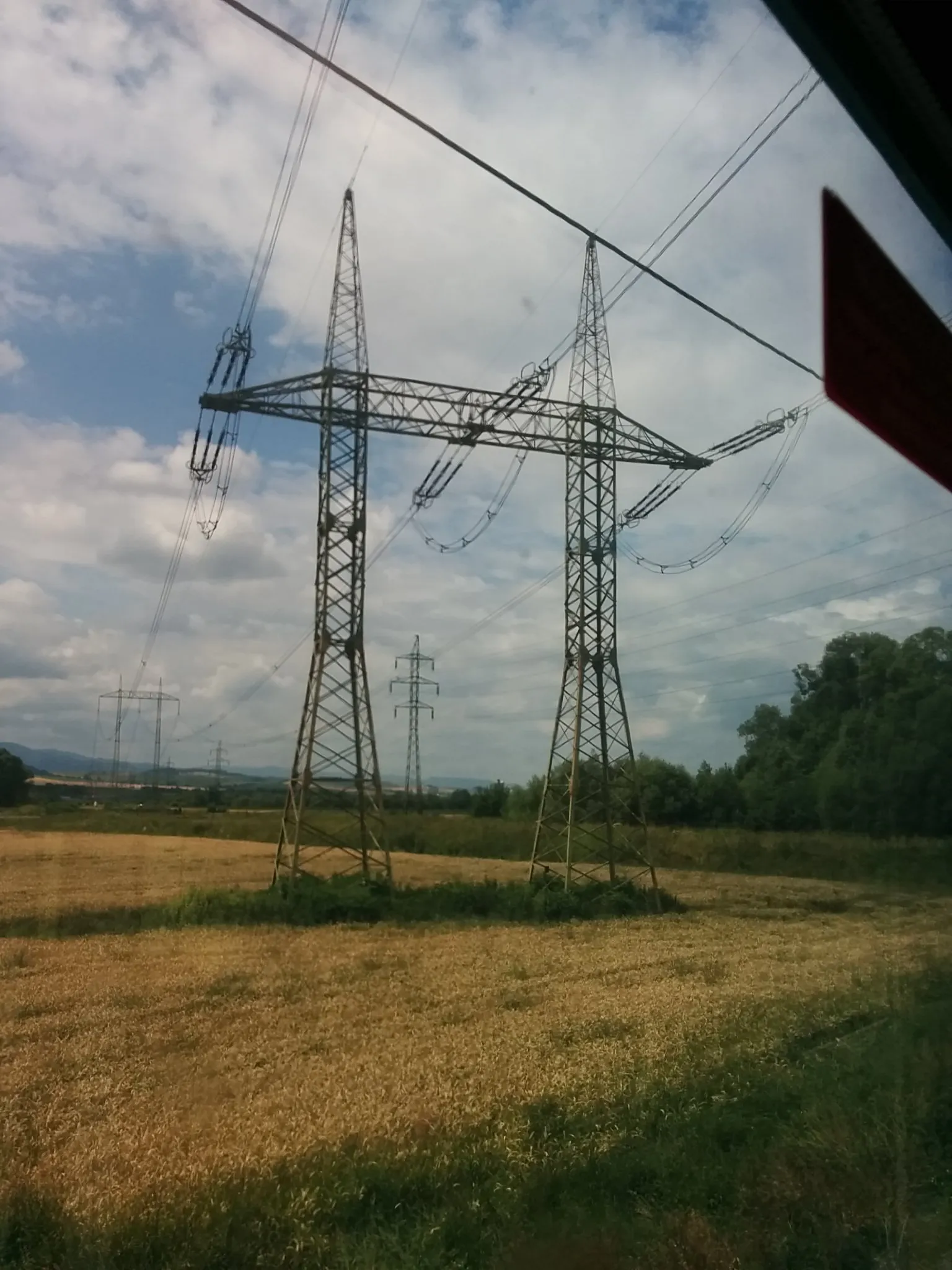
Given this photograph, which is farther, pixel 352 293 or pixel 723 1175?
pixel 352 293

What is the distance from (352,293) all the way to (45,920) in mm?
12777

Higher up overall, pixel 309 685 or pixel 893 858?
pixel 309 685

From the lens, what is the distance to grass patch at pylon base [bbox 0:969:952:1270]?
4.59 meters

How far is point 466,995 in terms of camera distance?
1138 centimetres

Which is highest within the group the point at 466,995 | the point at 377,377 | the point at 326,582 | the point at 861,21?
the point at 377,377

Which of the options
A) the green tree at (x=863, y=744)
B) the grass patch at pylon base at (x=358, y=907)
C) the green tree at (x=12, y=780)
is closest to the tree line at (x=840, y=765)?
the green tree at (x=863, y=744)

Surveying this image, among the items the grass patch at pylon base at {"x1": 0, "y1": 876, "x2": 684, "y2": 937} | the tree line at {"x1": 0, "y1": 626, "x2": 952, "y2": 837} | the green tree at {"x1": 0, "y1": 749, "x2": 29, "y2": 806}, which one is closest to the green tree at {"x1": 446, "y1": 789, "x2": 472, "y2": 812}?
the tree line at {"x1": 0, "y1": 626, "x2": 952, "y2": 837}

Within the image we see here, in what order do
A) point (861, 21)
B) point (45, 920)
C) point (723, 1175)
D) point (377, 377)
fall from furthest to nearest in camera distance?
point (377, 377), point (45, 920), point (723, 1175), point (861, 21)

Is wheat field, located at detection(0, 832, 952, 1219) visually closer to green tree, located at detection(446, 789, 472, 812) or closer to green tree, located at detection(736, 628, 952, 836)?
green tree, located at detection(736, 628, 952, 836)

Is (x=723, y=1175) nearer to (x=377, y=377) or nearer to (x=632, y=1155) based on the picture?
(x=632, y=1155)

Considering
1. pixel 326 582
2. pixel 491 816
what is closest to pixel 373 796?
pixel 326 582

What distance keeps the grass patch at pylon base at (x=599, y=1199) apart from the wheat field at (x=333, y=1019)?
26cm

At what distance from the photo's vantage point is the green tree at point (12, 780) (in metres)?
15.7

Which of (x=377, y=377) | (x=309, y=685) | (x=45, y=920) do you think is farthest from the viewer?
(x=377, y=377)
